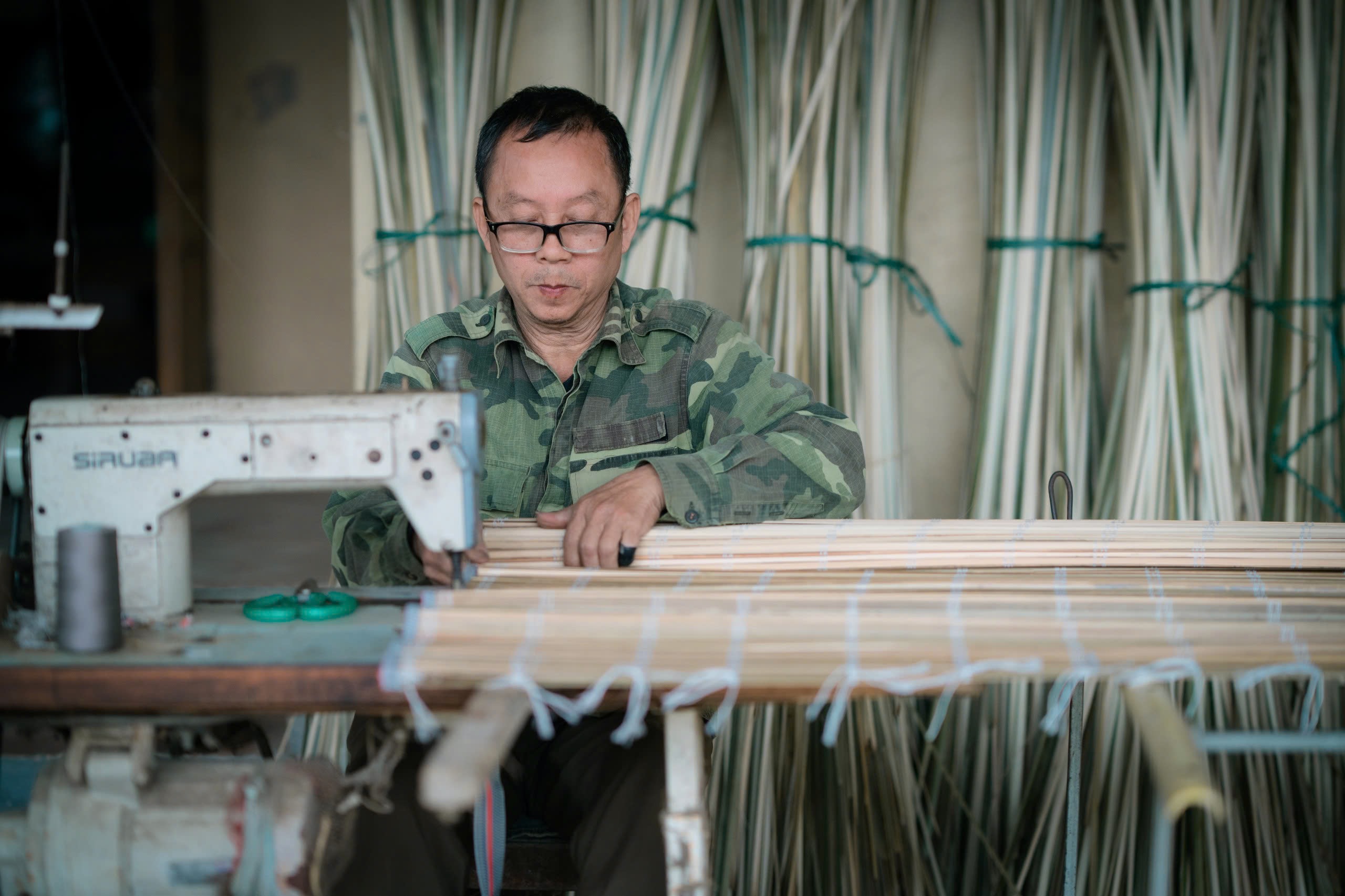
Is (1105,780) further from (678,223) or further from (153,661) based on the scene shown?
(153,661)

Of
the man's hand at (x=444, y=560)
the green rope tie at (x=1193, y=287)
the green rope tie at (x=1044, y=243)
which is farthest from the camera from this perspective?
the green rope tie at (x=1044, y=243)

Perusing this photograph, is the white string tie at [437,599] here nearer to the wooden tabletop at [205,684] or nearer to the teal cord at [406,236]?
the wooden tabletop at [205,684]

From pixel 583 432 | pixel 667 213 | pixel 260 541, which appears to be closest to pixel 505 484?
pixel 583 432

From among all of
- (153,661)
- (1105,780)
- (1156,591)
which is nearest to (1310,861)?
(1105,780)

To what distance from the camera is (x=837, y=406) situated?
293cm

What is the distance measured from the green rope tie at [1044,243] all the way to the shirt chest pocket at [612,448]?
109 cm

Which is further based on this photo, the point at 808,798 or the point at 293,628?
the point at 808,798

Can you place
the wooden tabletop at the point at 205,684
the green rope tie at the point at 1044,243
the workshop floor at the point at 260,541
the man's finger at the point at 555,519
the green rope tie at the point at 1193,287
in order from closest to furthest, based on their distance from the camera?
the wooden tabletop at the point at 205,684 < the man's finger at the point at 555,519 < the green rope tie at the point at 1193,287 < the green rope tie at the point at 1044,243 < the workshop floor at the point at 260,541

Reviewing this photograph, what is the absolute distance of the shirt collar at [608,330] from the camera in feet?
7.41

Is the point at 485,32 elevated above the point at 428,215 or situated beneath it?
elevated above

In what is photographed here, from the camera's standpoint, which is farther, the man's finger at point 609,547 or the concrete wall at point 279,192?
the concrete wall at point 279,192

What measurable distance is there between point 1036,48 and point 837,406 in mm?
965

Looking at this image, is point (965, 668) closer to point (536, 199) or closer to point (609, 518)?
point (609, 518)

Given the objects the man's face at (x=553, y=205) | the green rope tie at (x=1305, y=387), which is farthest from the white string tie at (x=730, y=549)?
the green rope tie at (x=1305, y=387)
